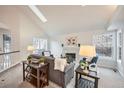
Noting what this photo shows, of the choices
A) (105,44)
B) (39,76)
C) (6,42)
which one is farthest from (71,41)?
(39,76)

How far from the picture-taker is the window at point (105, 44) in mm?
5316

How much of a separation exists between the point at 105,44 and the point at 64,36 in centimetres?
252

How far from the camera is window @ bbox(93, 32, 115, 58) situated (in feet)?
17.4

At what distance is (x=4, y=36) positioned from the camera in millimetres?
4820

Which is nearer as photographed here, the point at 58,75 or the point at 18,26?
the point at 58,75

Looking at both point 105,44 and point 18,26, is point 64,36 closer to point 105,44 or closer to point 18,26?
point 105,44

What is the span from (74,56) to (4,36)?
12.6 feet

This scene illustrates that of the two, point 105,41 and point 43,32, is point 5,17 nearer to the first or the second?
point 43,32

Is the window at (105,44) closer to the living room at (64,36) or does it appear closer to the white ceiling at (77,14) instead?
the living room at (64,36)

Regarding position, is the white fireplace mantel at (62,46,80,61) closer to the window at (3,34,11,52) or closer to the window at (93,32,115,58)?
the window at (93,32,115,58)

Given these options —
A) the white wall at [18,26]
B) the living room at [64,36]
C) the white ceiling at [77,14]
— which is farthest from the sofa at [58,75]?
the white wall at [18,26]

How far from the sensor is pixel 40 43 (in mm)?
6961

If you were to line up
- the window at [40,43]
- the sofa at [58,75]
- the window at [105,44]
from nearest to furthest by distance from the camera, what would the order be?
the sofa at [58,75], the window at [105,44], the window at [40,43]
